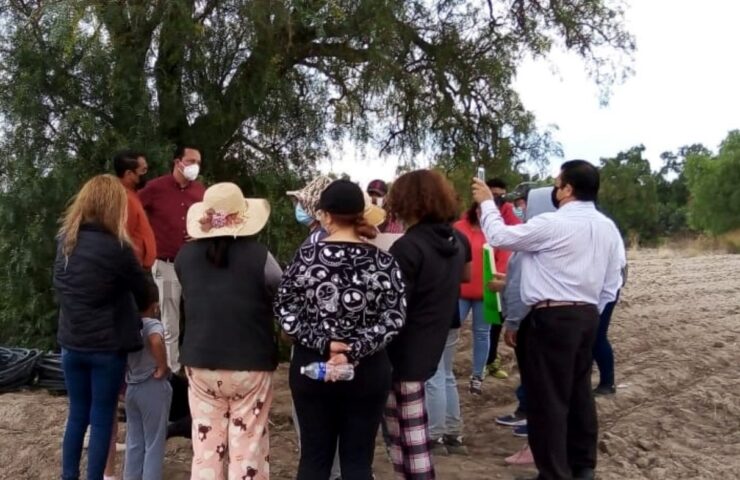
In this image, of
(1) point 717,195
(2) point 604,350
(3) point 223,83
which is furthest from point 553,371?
(1) point 717,195

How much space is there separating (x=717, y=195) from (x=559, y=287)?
121 feet

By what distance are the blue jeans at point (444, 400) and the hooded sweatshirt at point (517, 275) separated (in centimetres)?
39

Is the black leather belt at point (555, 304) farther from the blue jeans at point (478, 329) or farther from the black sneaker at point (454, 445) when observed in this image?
the blue jeans at point (478, 329)

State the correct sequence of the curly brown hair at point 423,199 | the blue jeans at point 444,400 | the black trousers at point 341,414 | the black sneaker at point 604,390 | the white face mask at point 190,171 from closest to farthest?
the black trousers at point 341,414, the curly brown hair at point 423,199, the blue jeans at point 444,400, the white face mask at point 190,171, the black sneaker at point 604,390

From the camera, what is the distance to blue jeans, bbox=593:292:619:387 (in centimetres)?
673

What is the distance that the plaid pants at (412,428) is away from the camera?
14.3ft

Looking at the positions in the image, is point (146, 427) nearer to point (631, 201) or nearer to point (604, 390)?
point (604, 390)

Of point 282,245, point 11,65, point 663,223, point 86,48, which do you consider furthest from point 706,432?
point 663,223

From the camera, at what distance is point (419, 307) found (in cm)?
435

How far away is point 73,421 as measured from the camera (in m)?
4.59

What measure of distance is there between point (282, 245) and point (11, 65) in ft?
9.14

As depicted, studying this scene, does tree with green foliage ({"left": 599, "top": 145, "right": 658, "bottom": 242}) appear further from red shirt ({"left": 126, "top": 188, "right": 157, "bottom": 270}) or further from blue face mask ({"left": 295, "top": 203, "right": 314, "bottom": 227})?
blue face mask ({"left": 295, "top": 203, "right": 314, "bottom": 227})

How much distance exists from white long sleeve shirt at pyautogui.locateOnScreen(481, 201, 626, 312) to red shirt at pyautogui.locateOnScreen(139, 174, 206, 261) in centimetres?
279

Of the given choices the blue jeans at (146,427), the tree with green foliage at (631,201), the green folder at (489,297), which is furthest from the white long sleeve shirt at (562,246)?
the tree with green foliage at (631,201)
